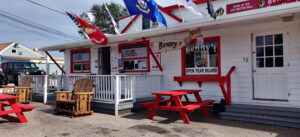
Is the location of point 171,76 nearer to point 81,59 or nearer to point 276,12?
point 276,12

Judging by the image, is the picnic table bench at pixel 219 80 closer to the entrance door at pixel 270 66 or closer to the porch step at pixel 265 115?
Result: the porch step at pixel 265 115

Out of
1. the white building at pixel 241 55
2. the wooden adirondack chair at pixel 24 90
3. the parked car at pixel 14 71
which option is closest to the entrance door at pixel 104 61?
the white building at pixel 241 55

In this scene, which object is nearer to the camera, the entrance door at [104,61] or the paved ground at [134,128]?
the paved ground at [134,128]

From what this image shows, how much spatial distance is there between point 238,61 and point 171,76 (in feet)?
7.20

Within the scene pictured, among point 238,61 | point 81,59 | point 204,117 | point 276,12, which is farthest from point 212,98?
point 81,59

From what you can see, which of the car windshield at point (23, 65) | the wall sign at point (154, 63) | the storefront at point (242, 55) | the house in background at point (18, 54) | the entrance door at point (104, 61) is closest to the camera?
the storefront at point (242, 55)

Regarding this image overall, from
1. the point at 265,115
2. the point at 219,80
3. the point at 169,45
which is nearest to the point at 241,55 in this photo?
the point at 219,80

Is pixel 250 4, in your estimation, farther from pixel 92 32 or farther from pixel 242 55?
pixel 92 32

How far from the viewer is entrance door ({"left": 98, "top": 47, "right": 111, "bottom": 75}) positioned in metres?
9.45

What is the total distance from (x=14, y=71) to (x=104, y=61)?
7823 mm

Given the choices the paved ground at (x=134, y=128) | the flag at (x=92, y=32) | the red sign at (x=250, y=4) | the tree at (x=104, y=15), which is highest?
the tree at (x=104, y=15)

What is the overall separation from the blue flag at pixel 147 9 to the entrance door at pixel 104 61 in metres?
3.21

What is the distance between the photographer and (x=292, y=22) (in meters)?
5.22

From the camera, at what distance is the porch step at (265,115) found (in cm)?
455
